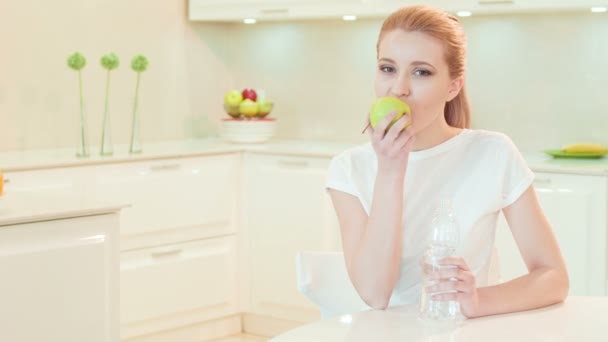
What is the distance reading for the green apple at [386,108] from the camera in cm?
159

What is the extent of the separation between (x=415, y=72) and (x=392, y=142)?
0.56ft

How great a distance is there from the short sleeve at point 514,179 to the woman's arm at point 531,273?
11 millimetres

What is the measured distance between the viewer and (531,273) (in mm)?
1729

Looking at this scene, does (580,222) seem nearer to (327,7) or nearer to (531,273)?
(327,7)

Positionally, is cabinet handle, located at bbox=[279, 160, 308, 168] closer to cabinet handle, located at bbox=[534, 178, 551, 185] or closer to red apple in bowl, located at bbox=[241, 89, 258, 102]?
red apple in bowl, located at bbox=[241, 89, 258, 102]

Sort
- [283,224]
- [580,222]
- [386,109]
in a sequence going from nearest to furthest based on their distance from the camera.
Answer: [386,109]
[580,222]
[283,224]

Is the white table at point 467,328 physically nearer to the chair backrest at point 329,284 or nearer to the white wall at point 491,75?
the chair backrest at point 329,284

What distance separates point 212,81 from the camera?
512 cm

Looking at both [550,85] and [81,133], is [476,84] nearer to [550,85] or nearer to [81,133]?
[550,85]

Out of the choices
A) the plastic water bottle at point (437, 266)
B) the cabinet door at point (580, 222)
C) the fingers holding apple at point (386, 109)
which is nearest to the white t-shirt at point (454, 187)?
the plastic water bottle at point (437, 266)

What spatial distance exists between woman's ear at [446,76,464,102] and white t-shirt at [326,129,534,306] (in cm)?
9

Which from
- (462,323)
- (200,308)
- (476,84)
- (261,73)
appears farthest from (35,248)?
(261,73)

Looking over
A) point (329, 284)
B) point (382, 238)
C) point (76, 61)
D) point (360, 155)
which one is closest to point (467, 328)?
point (382, 238)

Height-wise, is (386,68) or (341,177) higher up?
(386,68)
